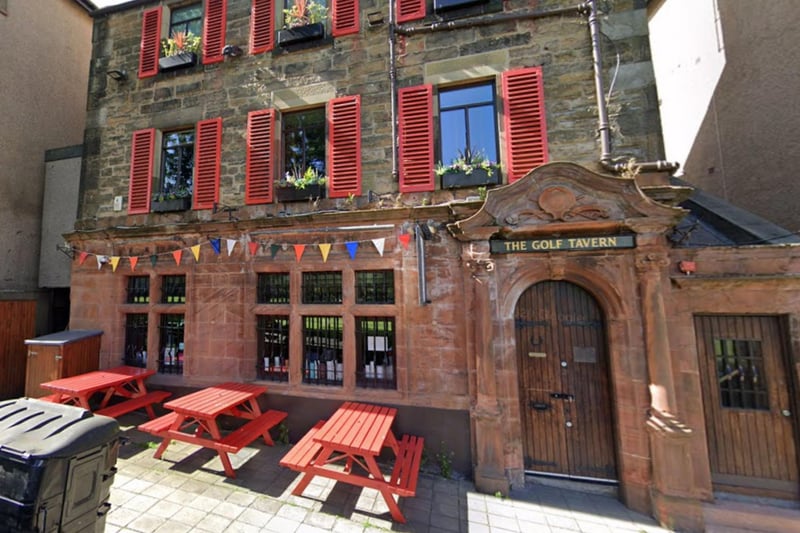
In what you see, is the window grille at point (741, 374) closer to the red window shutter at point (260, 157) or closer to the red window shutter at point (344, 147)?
the red window shutter at point (344, 147)

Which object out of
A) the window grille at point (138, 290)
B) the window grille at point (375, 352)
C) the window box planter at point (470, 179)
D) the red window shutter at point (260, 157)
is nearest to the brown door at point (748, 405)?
the window box planter at point (470, 179)

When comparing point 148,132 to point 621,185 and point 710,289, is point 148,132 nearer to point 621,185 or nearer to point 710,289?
point 621,185

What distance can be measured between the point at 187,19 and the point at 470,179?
324 inches

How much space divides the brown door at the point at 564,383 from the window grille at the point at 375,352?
2248 mm

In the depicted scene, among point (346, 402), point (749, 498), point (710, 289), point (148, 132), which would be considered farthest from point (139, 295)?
point (749, 498)

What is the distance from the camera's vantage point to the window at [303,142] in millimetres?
6734

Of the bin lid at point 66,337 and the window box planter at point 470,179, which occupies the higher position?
the window box planter at point 470,179

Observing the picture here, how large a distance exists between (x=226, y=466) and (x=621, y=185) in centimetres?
710

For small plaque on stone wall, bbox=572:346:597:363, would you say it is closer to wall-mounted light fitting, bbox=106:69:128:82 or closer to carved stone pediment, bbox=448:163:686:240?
carved stone pediment, bbox=448:163:686:240

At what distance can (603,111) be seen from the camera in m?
5.27

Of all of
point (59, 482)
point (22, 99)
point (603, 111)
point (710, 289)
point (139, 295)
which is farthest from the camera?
point (22, 99)

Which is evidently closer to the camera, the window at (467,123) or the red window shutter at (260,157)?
the window at (467,123)

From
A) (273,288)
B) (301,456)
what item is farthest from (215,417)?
(273,288)

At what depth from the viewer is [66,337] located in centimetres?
691
